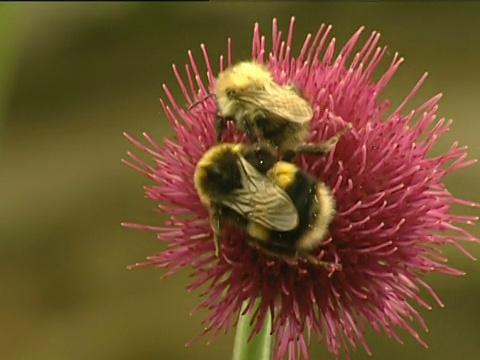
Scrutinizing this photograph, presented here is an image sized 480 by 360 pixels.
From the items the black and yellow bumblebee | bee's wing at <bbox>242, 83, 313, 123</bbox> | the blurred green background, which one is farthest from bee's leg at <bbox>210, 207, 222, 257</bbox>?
the blurred green background

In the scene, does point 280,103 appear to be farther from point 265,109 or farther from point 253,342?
point 253,342

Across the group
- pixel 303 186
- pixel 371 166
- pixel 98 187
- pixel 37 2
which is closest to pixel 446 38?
pixel 98 187

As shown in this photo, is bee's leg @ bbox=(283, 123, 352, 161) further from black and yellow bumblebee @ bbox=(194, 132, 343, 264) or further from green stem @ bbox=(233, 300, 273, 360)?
green stem @ bbox=(233, 300, 273, 360)

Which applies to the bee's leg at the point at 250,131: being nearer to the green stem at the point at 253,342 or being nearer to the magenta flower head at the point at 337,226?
the magenta flower head at the point at 337,226

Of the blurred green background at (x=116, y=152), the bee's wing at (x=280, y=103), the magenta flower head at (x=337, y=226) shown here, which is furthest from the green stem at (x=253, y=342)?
the blurred green background at (x=116, y=152)

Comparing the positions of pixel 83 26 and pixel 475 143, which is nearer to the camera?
pixel 475 143

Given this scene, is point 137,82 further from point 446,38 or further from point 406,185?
point 406,185
